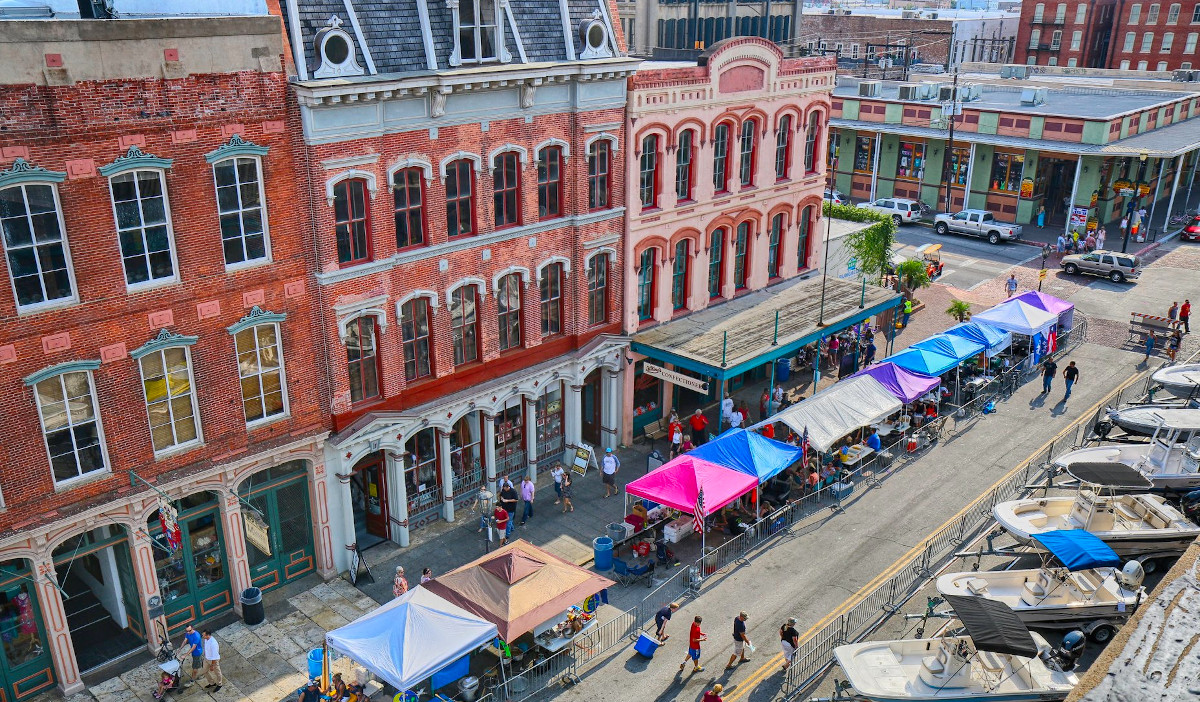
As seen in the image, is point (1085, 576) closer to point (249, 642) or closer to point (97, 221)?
point (249, 642)

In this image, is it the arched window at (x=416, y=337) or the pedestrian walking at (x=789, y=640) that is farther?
the arched window at (x=416, y=337)

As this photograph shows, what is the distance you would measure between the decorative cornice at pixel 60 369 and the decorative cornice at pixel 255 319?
3.02 metres

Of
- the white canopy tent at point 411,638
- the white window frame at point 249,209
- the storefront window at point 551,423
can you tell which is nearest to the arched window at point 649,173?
the storefront window at point 551,423

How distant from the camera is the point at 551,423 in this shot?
3109 cm

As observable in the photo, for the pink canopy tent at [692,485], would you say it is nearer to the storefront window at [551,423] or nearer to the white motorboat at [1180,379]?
the storefront window at [551,423]

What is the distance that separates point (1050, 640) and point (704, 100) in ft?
61.8

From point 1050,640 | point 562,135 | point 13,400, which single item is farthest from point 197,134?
point 1050,640

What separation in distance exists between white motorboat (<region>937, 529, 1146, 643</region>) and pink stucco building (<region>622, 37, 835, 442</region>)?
13.1 m

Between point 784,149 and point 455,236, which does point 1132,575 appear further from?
point 784,149

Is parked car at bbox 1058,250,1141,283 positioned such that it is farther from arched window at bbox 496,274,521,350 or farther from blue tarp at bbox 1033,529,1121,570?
arched window at bbox 496,274,521,350

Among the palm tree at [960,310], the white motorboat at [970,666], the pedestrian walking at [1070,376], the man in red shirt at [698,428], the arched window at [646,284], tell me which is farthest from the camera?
the palm tree at [960,310]

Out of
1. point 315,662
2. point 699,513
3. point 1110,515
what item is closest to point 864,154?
point 1110,515

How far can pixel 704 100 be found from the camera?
3159 centimetres

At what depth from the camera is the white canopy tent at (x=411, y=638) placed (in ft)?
63.7
